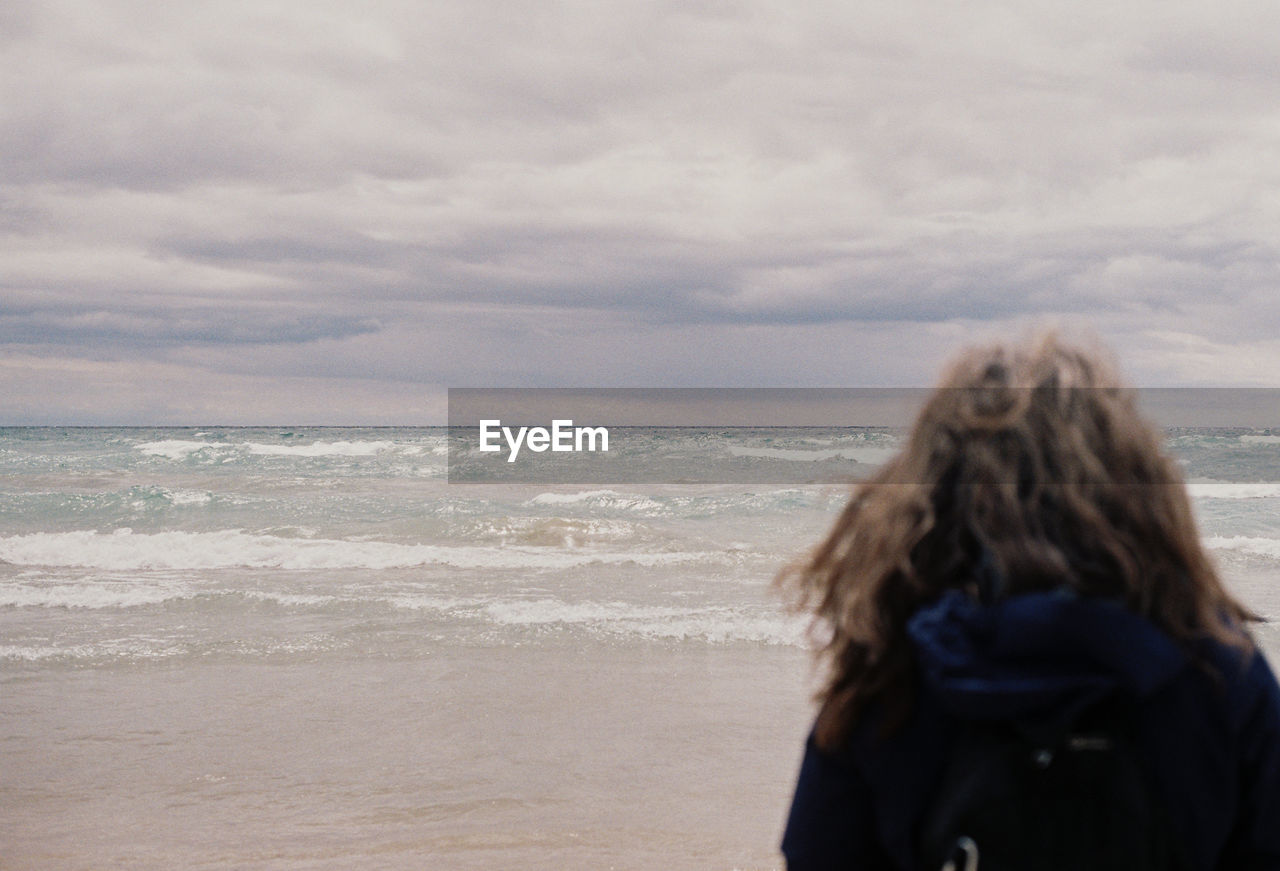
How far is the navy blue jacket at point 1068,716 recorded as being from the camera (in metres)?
1.32

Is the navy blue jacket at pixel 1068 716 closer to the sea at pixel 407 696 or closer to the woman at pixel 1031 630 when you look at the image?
the woman at pixel 1031 630

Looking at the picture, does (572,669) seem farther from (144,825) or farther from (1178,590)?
(1178,590)

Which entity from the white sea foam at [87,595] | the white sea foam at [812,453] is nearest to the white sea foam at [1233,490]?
the white sea foam at [812,453]

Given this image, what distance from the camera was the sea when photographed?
→ 189 inches

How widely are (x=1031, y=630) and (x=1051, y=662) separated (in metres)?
0.05

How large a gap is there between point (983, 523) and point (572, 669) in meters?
6.58

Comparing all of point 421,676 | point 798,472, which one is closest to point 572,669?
point 421,676

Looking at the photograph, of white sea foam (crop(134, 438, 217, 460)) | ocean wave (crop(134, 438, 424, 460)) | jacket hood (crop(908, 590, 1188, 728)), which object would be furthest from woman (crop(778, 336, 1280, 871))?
white sea foam (crop(134, 438, 217, 460))

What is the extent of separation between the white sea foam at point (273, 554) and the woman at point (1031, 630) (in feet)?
39.5

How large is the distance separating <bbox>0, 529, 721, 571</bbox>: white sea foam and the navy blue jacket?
39.5ft

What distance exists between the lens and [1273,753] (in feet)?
4.62

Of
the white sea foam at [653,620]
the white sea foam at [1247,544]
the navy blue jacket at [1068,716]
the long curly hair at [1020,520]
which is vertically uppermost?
the long curly hair at [1020,520]

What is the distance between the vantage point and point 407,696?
702 centimetres

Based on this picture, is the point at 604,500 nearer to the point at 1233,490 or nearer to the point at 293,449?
the point at 1233,490
